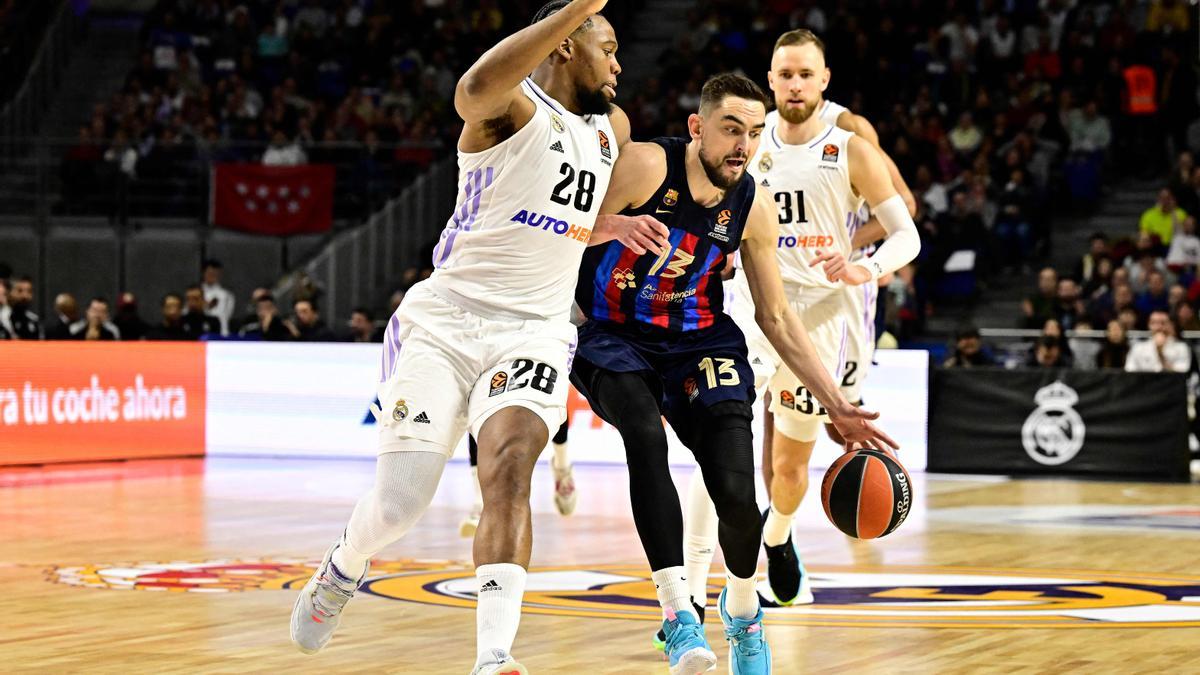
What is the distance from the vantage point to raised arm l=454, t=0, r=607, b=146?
513cm

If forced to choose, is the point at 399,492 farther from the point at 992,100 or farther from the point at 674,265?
the point at 992,100

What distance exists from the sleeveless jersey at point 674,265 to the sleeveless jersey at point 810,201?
1764mm

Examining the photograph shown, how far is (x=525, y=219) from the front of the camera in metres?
5.68

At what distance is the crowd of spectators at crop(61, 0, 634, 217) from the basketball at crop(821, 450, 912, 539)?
650 inches

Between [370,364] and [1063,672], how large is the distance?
1227cm

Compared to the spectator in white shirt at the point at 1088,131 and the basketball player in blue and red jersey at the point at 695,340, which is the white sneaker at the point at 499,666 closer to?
the basketball player in blue and red jersey at the point at 695,340

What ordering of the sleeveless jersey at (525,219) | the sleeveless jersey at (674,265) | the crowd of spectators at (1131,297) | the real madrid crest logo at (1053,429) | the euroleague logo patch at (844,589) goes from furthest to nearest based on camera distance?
the crowd of spectators at (1131,297), the real madrid crest logo at (1053,429), the euroleague logo patch at (844,589), the sleeveless jersey at (674,265), the sleeveless jersey at (525,219)

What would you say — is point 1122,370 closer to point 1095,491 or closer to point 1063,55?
point 1095,491

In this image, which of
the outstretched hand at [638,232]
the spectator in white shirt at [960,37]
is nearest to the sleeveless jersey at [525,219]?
the outstretched hand at [638,232]

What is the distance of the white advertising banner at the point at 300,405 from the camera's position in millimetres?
17641

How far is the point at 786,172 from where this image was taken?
8.19 m

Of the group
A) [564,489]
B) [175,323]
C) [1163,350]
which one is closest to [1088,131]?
[1163,350]

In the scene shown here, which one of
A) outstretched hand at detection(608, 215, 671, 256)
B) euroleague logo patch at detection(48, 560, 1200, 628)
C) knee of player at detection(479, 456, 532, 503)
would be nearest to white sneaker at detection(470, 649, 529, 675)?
knee of player at detection(479, 456, 532, 503)

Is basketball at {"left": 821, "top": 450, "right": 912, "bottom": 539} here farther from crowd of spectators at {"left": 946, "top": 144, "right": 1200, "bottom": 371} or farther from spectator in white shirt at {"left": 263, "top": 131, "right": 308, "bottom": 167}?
spectator in white shirt at {"left": 263, "top": 131, "right": 308, "bottom": 167}
